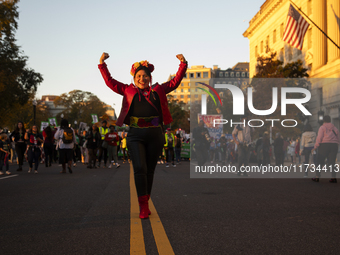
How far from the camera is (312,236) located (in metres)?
4.91

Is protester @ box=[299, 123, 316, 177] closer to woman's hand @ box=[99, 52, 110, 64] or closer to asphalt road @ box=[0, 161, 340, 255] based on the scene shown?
asphalt road @ box=[0, 161, 340, 255]

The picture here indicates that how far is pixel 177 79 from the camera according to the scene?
6.30m

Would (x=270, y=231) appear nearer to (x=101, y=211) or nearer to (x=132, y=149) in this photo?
(x=132, y=149)

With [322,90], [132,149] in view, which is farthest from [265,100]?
[132,149]

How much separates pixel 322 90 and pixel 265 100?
183 inches

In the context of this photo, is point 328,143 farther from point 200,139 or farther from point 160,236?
point 160,236

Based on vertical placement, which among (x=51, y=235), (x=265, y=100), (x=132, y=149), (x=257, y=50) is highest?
(x=257, y=50)

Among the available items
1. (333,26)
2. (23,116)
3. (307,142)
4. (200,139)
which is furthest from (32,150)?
(23,116)

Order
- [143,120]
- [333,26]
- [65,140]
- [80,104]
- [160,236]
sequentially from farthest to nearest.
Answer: [80,104] < [333,26] < [65,140] < [143,120] < [160,236]

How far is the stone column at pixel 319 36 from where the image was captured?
35656 millimetres

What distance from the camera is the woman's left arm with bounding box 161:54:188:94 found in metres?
6.20

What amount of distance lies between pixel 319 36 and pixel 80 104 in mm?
84606

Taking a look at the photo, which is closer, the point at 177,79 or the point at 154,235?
the point at 154,235

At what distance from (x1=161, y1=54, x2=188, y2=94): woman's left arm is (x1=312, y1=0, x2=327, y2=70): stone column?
32.0 m
